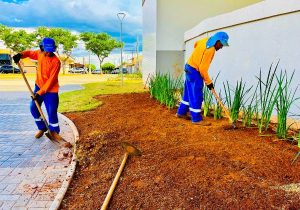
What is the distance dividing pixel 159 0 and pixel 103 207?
36.3 feet

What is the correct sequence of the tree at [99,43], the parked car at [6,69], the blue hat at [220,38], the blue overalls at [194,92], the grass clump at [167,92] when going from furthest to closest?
the tree at [99,43] → the parked car at [6,69] → the grass clump at [167,92] → the blue overalls at [194,92] → the blue hat at [220,38]

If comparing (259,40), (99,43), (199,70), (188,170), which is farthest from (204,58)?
(99,43)

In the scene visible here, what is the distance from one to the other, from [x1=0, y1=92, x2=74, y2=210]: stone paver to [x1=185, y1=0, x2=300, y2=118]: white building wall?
3828mm

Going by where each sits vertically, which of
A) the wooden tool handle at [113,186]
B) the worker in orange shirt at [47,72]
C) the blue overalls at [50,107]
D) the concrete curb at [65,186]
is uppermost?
the worker in orange shirt at [47,72]

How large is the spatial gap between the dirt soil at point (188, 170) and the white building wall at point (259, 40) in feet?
5.06

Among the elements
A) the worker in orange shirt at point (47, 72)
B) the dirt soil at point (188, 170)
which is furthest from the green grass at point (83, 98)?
the dirt soil at point (188, 170)

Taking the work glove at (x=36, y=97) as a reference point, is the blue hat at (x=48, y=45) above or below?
above

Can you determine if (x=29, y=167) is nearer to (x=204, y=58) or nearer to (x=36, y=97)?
(x=36, y=97)

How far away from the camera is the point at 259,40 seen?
6.65 m

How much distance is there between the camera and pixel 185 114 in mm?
6727

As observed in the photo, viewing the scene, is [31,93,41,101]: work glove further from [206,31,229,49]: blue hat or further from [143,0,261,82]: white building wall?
[143,0,261,82]: white building wall

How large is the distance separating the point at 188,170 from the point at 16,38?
4732 centimetres

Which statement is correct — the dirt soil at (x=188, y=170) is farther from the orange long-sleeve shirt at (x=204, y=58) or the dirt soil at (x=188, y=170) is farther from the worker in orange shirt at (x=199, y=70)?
the orange long-sleeve shirt at (x=204, y=58)

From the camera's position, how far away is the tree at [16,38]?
1805 inches
